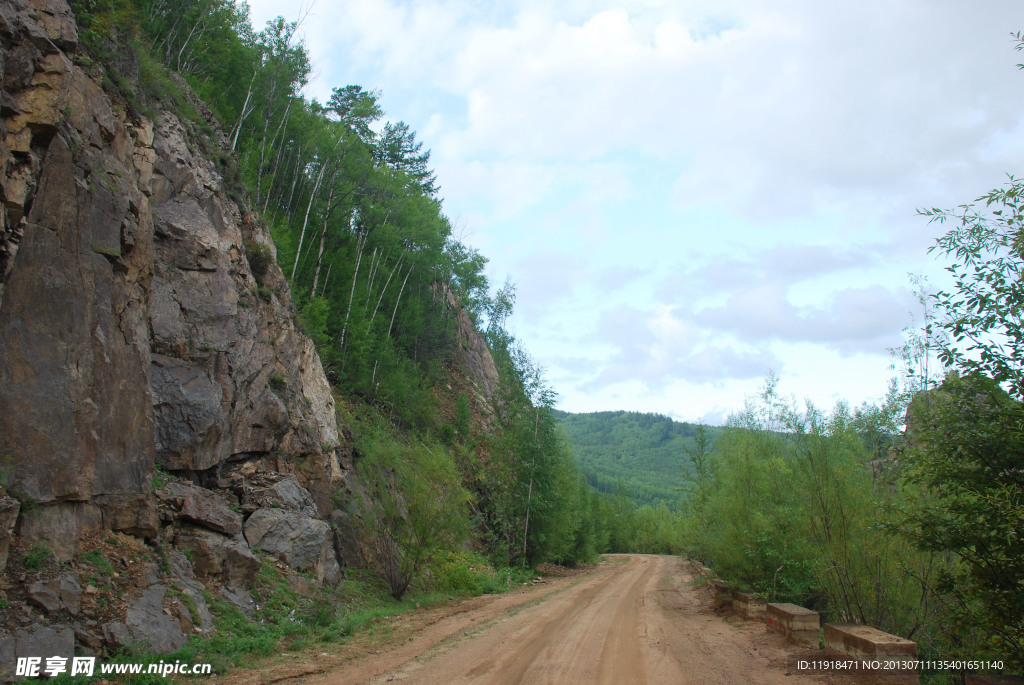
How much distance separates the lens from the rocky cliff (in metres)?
8.24

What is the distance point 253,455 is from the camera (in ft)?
49.2

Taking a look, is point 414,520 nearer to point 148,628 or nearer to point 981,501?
point 148,628

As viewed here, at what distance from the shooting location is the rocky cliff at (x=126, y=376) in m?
8.24

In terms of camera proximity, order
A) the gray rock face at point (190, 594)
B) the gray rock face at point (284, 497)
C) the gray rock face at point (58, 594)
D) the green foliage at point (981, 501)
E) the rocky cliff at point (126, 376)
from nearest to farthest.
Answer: the green foliage at point (981, 501)
the gray rock face at point (58, 594)
the rocky cliff at point (126, 376)
the gray rock face at point (190, 594)
the gray rock face at point (284, 497)

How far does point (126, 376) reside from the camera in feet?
34.3

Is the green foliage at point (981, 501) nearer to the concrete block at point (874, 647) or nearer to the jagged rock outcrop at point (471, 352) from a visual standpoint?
the concrete block at point (874, 647)

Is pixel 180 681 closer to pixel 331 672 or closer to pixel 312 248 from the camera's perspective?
pixel 331 672

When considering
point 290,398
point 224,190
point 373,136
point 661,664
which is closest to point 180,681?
point 661,664

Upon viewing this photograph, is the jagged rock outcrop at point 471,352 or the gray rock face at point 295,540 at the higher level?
the jagged rock outcrop at point 471,352

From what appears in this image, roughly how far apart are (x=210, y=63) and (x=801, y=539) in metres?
28.3

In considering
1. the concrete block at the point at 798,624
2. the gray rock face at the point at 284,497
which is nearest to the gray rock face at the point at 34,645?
the gray rock face at the point at 284,497

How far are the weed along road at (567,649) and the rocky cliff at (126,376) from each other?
3.41 metres

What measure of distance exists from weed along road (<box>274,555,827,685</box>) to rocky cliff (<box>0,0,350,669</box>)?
3.41m

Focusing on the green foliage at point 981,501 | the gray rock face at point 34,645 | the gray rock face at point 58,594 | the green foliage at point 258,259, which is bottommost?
the gray rock face at point 34,645
